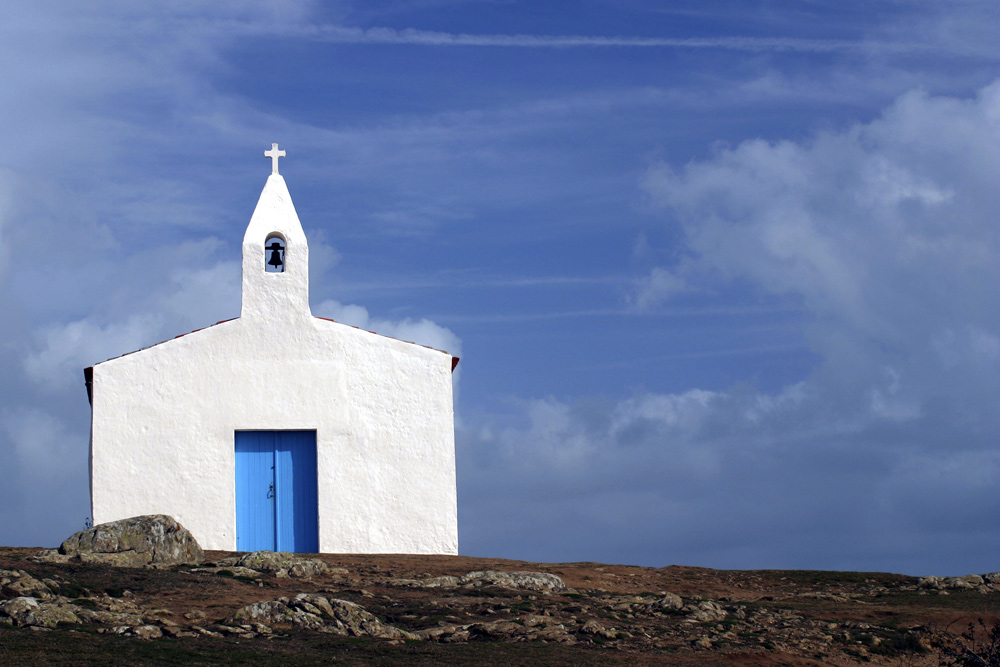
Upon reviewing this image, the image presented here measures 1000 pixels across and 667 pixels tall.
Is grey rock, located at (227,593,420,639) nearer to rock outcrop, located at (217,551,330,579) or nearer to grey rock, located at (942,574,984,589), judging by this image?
rock outcrop, located at (217,551,330,579)

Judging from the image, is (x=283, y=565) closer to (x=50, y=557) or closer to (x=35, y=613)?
(x=50, y=557)

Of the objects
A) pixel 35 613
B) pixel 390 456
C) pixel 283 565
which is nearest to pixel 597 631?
pixel 283 565

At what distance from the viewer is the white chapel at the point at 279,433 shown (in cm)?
2386

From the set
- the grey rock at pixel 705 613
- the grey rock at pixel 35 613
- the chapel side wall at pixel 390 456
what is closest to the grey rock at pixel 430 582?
the chapel side wall at pixel 390 456

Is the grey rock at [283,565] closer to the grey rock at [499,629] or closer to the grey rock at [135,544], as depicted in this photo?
the grey rock at [135,544]

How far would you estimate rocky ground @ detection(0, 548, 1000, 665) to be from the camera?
1480cm

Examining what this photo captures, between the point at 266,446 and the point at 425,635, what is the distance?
30.4 ft

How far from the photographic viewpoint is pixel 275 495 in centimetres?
2416

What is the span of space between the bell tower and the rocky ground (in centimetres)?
575

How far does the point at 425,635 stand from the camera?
16.4 metres

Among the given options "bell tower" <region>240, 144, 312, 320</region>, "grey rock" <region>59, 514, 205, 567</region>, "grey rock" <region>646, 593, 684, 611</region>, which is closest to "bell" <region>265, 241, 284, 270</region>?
"bell tower" <region>240, 144, 312, 320</region>

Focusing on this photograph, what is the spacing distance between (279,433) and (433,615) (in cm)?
826

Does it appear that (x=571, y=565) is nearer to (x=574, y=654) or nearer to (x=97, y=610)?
(x=574, y=654)

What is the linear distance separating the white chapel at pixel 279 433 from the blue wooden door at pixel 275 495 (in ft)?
0.08
